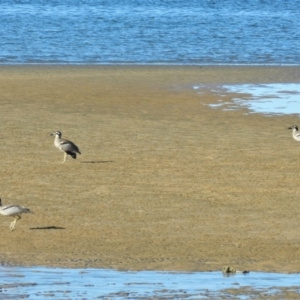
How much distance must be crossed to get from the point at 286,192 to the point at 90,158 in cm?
385

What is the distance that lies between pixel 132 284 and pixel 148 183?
17.6ft

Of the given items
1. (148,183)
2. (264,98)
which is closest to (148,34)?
(264,98)

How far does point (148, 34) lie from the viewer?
149 ft

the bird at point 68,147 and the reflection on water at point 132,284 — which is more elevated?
the bird at point 68,147

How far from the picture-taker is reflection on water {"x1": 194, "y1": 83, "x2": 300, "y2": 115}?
23.9 m

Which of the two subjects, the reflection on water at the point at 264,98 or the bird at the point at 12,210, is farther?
the reflection on water at the point at 264,98

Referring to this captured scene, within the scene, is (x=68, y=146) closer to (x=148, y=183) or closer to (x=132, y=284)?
(x=148, y=183)

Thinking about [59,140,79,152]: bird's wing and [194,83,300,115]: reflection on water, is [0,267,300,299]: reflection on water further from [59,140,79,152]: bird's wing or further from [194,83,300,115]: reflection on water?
[194,83,300,115]: reflection on water

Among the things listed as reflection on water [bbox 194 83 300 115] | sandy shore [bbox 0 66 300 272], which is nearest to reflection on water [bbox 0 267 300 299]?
sandy shore [bbox 0 66 300 272]

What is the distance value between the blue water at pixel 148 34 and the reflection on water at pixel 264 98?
7896mm

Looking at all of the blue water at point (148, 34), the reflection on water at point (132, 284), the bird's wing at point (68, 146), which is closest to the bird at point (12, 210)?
the reflection on water at point (132, 284)

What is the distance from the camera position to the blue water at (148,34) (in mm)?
37438

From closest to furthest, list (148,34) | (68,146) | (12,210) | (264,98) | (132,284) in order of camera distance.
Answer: (132,284) → (12,210) → (68,146) → (264,98) → (148,34)

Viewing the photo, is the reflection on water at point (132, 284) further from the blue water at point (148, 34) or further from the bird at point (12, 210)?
the blue water at point (148, 34)
